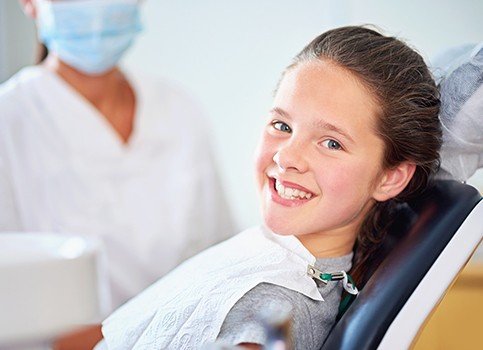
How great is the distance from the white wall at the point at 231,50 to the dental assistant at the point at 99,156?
0.75 meters

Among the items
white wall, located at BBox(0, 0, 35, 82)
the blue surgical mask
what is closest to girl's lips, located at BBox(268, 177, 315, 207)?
the blue surgical mask

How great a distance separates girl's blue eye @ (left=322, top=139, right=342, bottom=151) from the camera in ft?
4.09

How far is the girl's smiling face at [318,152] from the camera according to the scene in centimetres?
123

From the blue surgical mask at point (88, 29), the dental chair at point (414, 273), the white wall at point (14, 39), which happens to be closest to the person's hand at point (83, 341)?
the dental chair at point (414, 273)

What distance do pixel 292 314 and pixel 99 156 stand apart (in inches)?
46.5

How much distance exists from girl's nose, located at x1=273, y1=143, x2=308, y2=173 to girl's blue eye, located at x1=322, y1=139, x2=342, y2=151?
4cm

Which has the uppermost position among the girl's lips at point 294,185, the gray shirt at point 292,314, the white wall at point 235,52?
the girl's lips at point 294,185

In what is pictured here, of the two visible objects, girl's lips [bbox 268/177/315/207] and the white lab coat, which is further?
the white lab coat

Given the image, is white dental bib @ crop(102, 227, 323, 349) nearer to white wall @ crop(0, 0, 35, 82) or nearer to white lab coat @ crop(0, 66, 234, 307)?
white lab coat @ crop(0, 66, 234, 307)

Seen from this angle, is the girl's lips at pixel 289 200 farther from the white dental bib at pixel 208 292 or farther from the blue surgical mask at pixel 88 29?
the blue surgical mask at pixel 88 29

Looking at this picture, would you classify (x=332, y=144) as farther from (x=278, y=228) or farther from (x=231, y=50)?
(x=231, y=50)

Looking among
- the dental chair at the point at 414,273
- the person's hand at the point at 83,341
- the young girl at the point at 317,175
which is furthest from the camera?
the person's hand at the point at 83,341

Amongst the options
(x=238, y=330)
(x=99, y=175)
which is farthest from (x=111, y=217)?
(x=238, y=330)

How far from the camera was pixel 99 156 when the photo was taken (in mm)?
2207
